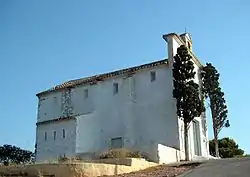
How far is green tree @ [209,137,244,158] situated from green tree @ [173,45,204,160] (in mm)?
17304

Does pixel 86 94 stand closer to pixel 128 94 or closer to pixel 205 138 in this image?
pixel 128 94

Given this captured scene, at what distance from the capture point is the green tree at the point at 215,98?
37.6 m

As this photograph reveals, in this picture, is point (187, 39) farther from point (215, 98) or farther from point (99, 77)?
point (99, 77)

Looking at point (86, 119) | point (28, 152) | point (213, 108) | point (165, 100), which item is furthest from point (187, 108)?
point (28, 152)

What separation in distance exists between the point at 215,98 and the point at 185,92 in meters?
7.38

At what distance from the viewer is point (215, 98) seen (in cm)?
3806

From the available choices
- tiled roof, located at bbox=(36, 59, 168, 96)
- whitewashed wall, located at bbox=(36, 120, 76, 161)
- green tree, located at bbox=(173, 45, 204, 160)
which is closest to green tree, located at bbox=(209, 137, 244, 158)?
tiled roof, located at bbox=(36, 59, 168, 96)

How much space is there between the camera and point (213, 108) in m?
37.8

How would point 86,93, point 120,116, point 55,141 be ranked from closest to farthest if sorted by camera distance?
point 120,116, point 55,141, point 86,93

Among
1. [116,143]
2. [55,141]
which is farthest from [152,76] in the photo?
[55,141]

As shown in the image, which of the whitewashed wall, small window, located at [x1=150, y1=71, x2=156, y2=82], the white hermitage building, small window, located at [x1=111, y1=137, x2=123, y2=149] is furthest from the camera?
the whitewashed wall

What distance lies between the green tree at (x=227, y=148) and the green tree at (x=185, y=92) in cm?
1730

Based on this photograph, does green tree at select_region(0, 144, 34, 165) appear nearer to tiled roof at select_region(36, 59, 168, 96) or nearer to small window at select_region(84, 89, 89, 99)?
Answer: tiled roof at select_region(36, 59, 168, 96)

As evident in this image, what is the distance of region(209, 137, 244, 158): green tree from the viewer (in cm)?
4890
